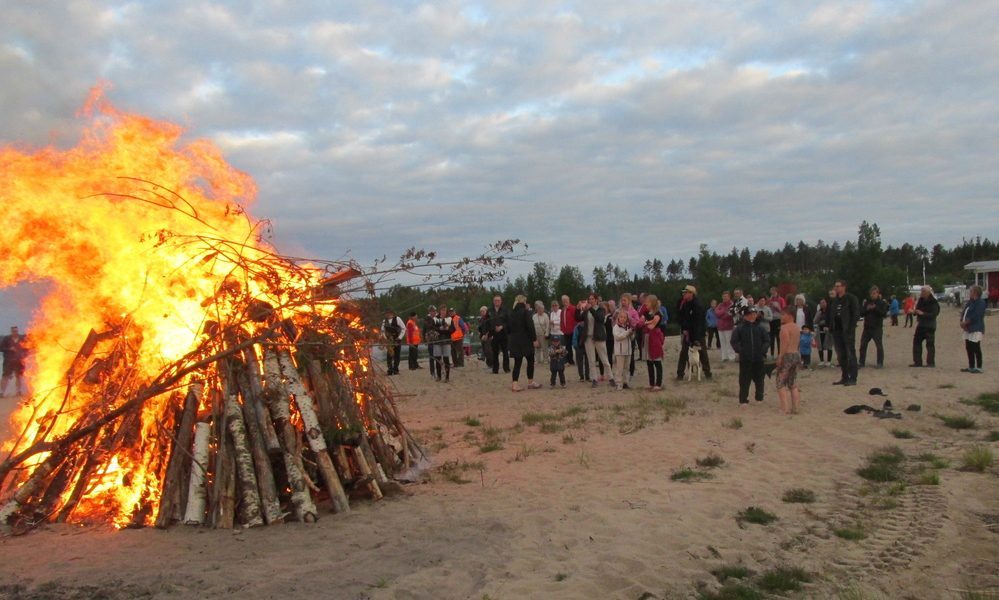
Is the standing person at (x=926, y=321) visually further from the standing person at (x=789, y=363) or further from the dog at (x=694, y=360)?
the standing person at (x=789, y=363)

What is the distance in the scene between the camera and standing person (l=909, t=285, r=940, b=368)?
1522cm

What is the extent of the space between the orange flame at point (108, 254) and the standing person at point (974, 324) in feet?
43.2

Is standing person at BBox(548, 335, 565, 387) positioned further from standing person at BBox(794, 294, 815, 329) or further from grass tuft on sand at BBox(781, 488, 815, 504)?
grass tuft on sand at BBox(781, 488, 815, 504)

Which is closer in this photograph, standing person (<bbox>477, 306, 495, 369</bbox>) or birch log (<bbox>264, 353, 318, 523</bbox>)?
birch log (<bbox>264, 353, 318, 523</bbox>)

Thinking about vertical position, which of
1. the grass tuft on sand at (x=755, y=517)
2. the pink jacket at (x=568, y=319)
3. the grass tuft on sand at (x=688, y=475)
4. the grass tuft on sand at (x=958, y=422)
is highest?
the pink jacket at (x=568, y=319)

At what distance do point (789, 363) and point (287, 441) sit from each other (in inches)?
308

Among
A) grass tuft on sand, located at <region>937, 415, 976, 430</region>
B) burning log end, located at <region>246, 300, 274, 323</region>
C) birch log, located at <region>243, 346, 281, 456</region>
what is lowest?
grass tuft on sand, located at <region>937, 415, 976, 430</region>

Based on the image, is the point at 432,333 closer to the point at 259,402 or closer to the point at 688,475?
the point at 688,475

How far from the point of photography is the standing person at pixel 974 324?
14.6 m

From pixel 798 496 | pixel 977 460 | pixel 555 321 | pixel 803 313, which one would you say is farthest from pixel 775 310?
pixel 798 496

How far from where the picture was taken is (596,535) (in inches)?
239

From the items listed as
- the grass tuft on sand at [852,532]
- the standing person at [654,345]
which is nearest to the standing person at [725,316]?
the standing person at [654,345]

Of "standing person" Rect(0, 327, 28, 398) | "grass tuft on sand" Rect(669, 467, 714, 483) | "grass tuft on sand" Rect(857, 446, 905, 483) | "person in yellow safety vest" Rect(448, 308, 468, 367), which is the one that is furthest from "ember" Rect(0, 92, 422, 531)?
"standing person" Rect(0, 327, 28, 398)

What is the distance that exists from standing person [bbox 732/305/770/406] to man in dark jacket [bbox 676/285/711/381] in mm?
2202
